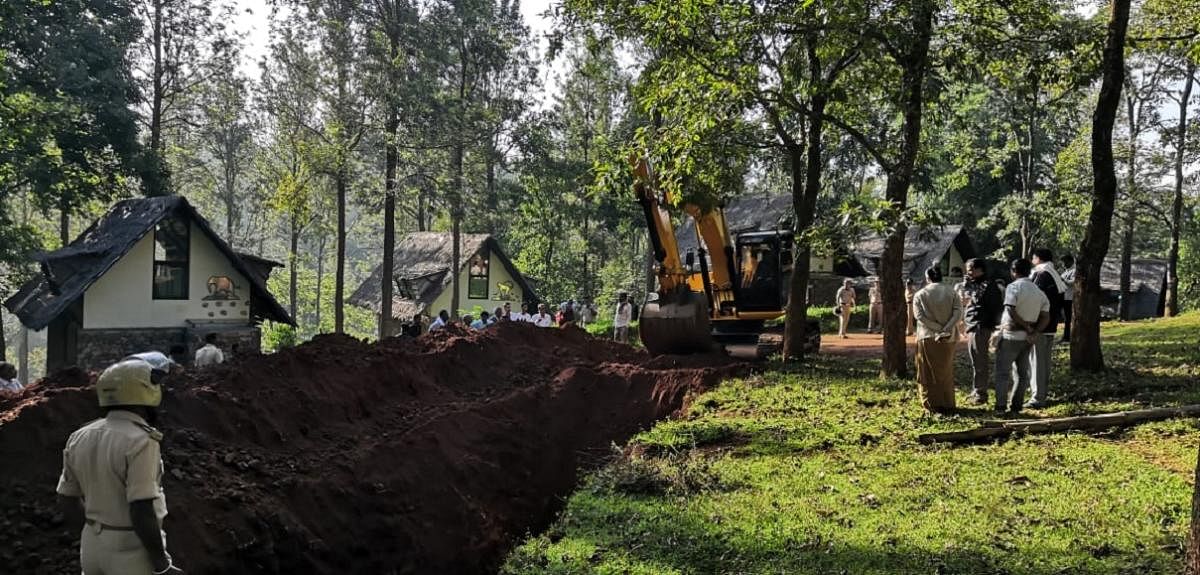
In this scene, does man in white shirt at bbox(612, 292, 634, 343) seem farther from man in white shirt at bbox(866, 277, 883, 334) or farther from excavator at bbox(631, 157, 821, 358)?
man in white shirt at bbox(866, 277, 883, 334)

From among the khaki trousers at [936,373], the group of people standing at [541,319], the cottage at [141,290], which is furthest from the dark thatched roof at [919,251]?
the khaki trousers at [936,373]

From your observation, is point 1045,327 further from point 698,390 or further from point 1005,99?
point 1005,99

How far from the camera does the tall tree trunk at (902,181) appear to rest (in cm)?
1135

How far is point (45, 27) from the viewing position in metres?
24.0

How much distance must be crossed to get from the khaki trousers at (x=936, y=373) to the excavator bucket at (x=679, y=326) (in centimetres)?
713

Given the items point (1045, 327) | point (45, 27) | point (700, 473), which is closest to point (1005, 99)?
point (1045, 327)

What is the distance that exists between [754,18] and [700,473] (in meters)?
8.21

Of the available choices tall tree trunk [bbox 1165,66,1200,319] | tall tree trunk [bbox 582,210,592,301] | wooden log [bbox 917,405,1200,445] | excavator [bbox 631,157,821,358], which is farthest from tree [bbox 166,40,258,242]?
tall tree trunk [bbox 1165,66,1200,319]

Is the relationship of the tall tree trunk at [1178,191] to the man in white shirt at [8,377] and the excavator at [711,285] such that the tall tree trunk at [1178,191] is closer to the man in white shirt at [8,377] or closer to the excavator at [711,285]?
the excavator at [711,285]

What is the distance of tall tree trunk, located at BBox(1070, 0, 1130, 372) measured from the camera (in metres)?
10.5

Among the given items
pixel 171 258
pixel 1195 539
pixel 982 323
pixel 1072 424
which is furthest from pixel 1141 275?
pixel 1195 539

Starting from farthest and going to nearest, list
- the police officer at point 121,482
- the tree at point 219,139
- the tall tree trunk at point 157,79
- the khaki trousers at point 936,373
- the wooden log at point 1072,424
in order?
the tree at point 219,139 → the tall tree trunk at point 157,79 → the khaki trousers at point 936,373 → the wooden log at point 1072,424 → the police officer at point 121,482

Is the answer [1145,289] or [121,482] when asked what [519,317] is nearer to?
[121,482]

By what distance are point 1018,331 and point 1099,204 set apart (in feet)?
9.25
